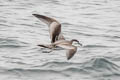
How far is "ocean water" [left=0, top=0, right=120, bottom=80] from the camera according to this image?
11.3 meters

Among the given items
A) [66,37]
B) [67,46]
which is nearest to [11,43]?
[66,37]

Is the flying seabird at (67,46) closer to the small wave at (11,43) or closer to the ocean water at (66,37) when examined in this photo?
the ocean water at (66,37)

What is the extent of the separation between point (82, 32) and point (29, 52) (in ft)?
10.9

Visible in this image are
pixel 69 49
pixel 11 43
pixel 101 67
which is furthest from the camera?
pixel 11 43

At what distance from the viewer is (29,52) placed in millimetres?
13008

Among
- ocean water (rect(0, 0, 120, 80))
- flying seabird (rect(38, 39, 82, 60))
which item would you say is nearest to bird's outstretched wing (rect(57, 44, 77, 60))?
flying seabird (rect(38, 39, 82, 60))

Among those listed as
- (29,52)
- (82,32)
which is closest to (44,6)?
(82,32)

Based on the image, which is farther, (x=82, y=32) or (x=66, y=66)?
(x=82, y=32)

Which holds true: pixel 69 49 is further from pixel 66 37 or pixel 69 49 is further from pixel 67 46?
pixel 66 37

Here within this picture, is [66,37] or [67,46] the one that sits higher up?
[67,46]

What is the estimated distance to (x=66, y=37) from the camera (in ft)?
49.2

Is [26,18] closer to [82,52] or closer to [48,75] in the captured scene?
[82,52]

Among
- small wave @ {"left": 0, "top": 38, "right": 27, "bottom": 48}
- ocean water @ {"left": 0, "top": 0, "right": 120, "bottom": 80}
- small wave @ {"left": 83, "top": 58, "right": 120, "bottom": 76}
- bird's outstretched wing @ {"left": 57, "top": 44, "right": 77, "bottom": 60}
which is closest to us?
bird's outstretched wing @ {"left": 57, "top": 44, "right": 77, "bottom": 60}

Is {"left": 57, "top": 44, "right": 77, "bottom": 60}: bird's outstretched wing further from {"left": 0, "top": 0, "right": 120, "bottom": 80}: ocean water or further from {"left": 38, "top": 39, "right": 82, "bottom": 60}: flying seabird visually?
{"left": 0, "top": 0, "right": 120, "bottom": 80}: ocean water
